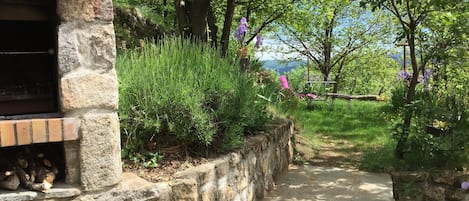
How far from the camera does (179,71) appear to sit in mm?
3146

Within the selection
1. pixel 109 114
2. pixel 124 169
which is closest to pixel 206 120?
pixel 124 169

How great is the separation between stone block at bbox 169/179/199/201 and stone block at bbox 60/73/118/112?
611 mm

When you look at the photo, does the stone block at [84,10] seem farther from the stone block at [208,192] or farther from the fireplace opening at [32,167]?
the stone block at [208,192]

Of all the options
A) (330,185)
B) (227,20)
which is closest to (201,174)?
(330,185)

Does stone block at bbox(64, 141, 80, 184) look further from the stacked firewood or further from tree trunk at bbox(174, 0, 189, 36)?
tree trunk at bbox(174, 0, 189, 36)

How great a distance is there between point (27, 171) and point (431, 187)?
364 centimetres

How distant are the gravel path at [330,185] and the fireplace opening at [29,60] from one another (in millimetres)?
2341

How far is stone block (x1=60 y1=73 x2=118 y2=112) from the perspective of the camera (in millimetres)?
2082

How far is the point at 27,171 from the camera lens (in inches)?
85.7

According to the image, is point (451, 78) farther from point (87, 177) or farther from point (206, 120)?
point (87, 177)

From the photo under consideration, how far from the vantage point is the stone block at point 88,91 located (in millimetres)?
2082

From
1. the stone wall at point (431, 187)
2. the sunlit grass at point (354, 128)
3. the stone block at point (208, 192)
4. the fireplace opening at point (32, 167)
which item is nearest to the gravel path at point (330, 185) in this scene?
the stone wall at point (431, 187)

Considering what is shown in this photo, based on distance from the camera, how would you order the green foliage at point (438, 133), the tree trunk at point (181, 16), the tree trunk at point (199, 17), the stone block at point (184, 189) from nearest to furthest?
the stone block at point (184, 189) < the green foliage at point (438, 133) < the tree trunk at point (199, 17) < the tree trunk at point (181, 16)

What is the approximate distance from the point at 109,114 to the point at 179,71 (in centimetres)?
101
